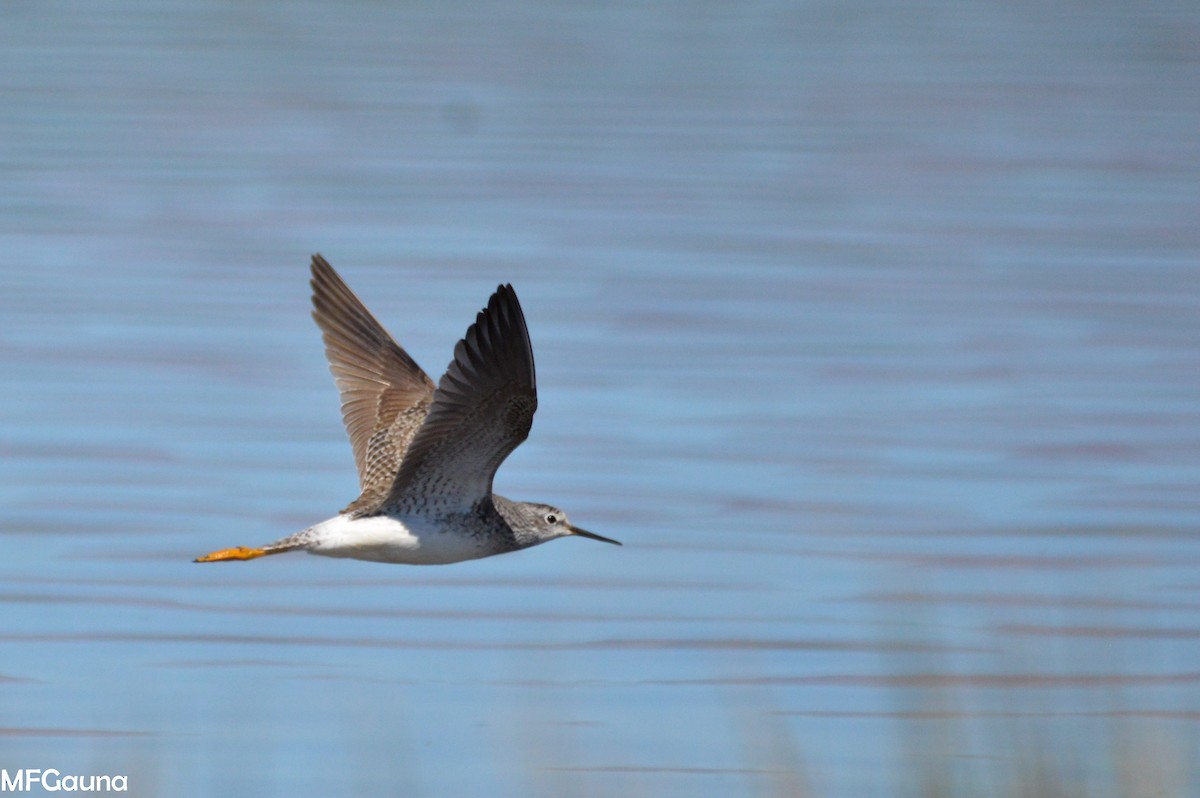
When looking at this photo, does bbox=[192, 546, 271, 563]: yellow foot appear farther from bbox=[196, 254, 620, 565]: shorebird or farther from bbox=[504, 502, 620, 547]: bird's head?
bbox=[504, 502, 620, 547]: bird's head

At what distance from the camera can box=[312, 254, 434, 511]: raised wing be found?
9.34m

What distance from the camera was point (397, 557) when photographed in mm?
8078

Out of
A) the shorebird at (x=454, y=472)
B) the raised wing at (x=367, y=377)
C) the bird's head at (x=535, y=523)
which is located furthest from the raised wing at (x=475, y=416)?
the raised wing at (x=367, y=377)

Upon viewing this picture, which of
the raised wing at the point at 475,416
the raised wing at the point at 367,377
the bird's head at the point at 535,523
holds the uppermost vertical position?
the raised wing at the point at 367,377

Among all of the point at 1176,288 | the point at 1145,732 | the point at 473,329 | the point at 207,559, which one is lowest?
the point at 1145,732

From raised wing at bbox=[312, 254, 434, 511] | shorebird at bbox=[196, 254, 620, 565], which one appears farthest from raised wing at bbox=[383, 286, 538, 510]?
raised wing at bbox=[312, 254, 434, 511]

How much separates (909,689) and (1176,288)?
39.2 ft

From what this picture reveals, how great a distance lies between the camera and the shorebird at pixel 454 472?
25.2ft

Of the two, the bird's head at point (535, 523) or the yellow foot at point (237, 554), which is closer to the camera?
the yellow foot at point (237, 554)

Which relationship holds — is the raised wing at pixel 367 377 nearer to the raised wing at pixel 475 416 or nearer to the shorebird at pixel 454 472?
the shorebird at pixel 454 472

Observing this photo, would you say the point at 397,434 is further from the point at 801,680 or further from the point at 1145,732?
the point at 1145,732

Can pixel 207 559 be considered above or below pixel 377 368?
below

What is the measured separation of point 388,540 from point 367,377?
1.84 meters

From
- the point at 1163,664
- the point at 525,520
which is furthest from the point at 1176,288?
the point at 525,520
